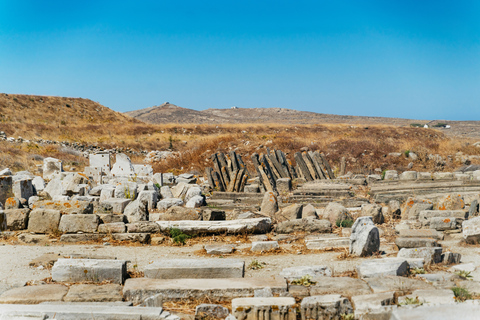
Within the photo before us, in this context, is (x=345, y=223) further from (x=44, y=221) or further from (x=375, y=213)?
(x=44, y=221)

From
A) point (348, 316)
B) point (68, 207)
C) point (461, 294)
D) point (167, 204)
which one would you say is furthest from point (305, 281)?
point (167, 204)

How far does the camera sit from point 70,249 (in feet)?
27.7

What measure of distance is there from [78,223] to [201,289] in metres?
4.97

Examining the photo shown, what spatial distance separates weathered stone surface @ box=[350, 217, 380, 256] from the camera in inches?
279

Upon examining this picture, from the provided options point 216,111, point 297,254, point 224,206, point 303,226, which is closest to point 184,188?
point 224,206

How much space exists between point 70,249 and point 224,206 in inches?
195

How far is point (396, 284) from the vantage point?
17.3ft

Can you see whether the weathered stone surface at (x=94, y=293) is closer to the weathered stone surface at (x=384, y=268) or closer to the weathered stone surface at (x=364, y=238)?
the weathered stone surface at (x=384, y=268)

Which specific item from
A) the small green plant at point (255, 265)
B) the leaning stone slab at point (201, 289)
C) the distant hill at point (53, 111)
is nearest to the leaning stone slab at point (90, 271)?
the leaning stone slab at point (201, 289)

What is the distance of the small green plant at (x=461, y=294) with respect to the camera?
4.74m

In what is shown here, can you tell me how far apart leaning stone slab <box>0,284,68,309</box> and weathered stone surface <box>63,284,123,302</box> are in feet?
0.40

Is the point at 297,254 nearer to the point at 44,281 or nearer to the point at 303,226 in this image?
the point at 303,226

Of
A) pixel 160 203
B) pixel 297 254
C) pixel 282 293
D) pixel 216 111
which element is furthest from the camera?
pixel 216 111

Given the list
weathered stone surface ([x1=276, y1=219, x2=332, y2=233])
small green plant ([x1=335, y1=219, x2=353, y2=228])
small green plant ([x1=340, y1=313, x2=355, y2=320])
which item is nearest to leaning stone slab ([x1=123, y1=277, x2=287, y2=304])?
small green plant ([x1=340, y1=313, x2=355, y2=320])
